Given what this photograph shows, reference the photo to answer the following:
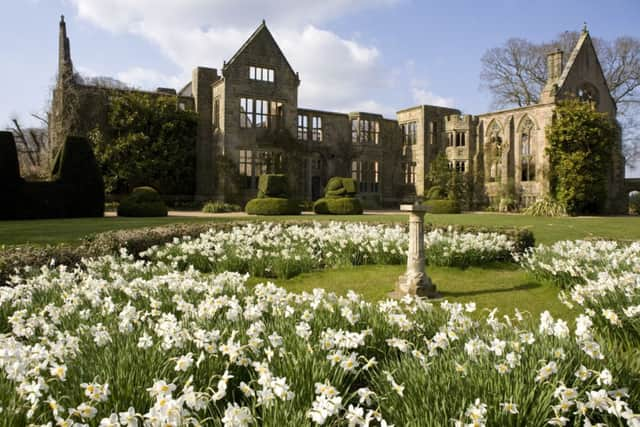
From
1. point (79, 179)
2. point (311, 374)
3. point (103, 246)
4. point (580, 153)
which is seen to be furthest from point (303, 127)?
point (311, 374)

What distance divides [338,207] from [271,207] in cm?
348

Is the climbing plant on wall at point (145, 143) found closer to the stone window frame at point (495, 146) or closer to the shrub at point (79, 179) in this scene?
the shrub at point (79, 179)

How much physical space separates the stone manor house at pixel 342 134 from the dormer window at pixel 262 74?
0.20ft

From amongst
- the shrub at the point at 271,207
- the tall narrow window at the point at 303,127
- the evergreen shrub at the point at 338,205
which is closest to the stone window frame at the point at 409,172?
the tall narrow window at the point at 303,127

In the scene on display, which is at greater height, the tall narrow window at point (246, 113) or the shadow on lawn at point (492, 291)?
the tall narrow window at point (246, 113)

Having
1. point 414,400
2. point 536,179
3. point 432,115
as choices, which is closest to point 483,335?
point 414,400

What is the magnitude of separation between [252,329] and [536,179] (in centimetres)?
2962

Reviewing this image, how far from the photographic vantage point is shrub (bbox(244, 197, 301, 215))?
827 inches

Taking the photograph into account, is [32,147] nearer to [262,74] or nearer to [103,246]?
[262,74]

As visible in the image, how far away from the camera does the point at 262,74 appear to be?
87.8ft

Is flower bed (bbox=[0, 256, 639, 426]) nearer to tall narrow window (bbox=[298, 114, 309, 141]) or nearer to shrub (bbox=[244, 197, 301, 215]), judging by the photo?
shrub (bbox=[244, 197, 301, 215])

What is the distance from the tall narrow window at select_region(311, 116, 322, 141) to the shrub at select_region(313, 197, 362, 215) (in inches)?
345

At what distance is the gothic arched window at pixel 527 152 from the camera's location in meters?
29.1

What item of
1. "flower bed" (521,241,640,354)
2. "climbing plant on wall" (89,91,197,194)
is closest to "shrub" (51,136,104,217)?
"climbing plant on wall" (89,91,197,194)
